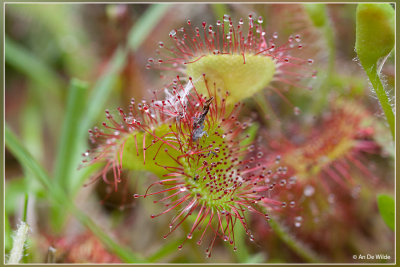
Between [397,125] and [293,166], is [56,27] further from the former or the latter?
[397,125]

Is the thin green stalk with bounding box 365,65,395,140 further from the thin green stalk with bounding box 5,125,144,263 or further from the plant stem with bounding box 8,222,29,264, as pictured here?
the plant stem with bounding box 8,222,29,264

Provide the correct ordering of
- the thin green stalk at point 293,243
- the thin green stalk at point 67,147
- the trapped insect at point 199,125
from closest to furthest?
the trapped insect at point 199,125, the thin green stalk at point 293,243, the thin green stalk at point 67,147

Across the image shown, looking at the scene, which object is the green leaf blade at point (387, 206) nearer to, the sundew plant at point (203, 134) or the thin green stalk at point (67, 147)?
the sundew plant at point (203, 134)

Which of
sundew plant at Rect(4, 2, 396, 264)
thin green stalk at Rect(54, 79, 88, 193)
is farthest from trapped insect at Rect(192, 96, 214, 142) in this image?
thin green stalk at Rect(54, 79, 88, 193)

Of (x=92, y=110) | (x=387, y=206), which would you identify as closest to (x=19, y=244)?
(x=92, y=110)

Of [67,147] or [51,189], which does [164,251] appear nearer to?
[51,189]

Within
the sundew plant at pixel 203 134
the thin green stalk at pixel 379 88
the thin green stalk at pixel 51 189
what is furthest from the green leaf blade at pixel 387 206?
the thin green stalk at pixel 51 189

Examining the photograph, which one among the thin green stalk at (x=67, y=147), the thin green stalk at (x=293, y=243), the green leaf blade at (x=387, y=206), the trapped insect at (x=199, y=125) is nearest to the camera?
the trapped insect at (x=199, y=125)

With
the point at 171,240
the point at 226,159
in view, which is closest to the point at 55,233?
the point at 171,240
